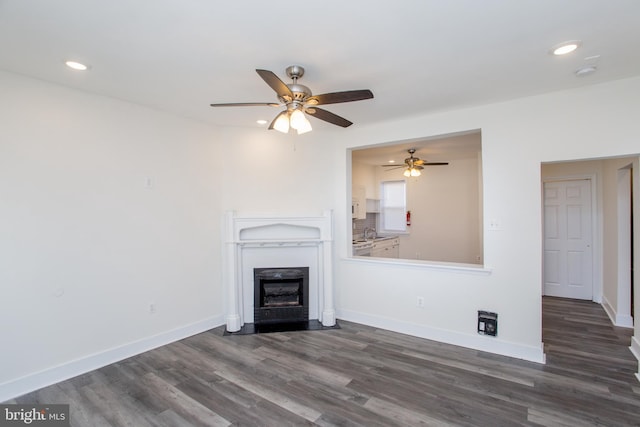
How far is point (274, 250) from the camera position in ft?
14.1

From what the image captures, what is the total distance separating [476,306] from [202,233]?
11.3ft

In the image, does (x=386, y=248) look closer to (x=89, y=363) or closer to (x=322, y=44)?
(x=322, y=44)

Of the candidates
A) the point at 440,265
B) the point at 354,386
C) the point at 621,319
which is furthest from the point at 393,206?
the point at 354,386

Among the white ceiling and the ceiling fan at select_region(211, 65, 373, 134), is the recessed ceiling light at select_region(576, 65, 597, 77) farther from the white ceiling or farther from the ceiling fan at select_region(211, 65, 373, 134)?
the ceiling fan at select_region(211, 65, 373, 134)

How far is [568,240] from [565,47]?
166 inches

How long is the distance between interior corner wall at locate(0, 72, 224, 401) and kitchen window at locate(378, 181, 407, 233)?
4606 millimetres

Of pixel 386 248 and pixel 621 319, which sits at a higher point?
pixel 386 248

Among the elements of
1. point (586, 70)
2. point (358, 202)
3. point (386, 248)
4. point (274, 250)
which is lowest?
point (386, 248)

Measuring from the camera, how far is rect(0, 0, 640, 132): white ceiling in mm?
1812

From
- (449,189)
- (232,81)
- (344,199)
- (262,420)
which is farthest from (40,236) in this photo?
(449,189)

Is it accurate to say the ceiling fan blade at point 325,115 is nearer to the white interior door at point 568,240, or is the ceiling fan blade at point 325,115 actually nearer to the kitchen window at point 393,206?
the white interior door at point 568,240

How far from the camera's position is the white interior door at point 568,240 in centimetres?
507

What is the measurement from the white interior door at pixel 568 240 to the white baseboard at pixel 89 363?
5.75m

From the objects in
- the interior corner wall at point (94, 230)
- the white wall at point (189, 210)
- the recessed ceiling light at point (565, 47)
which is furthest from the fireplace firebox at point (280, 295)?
the recessed ceiling light at point (565, 47)
